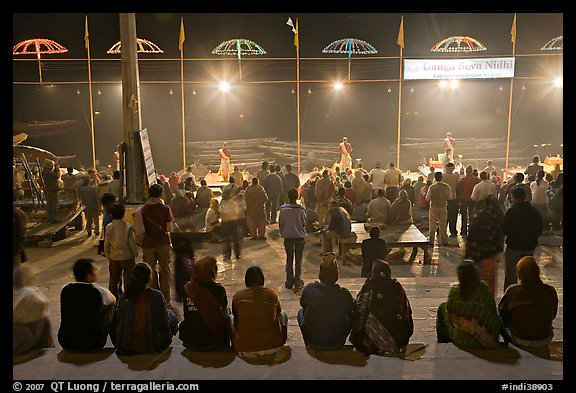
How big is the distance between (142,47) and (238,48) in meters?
2.89

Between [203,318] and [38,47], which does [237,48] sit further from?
[203,318]

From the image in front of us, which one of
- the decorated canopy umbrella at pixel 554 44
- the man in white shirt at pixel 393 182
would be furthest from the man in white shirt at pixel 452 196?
the decorated canopy umbrella at pixel 554 44

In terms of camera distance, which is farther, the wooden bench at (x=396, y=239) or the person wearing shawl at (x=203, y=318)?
the wooden bench at (x=396, y=239)

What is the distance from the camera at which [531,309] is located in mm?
5785

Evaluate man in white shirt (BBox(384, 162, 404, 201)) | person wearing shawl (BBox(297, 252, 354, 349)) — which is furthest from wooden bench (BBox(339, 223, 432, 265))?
person wearing shawl (BBox(297, 252, 354, 349))

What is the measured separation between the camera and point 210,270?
5.88 m

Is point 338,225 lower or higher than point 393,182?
lower

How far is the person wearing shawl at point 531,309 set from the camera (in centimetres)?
578

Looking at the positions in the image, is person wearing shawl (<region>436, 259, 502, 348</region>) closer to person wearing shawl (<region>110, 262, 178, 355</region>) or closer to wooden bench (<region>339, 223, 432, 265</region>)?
person wearing shawl (<region>110, 262, 178, 355</region>)

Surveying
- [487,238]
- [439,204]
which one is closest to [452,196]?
[439,204]

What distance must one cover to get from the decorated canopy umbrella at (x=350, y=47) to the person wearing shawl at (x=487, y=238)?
11477mm

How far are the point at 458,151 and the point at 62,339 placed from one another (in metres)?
18.8

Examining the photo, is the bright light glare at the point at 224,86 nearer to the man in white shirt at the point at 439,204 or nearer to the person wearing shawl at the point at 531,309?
the man in white shirt at the point at 439,204
